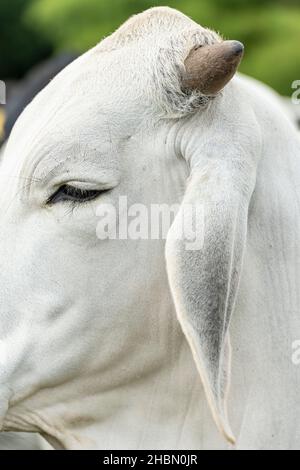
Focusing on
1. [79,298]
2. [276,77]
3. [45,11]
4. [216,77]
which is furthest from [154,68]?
[45,11]

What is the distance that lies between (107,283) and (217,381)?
35 cm

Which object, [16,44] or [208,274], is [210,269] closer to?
[208,274]

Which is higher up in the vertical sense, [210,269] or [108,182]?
[108,182]

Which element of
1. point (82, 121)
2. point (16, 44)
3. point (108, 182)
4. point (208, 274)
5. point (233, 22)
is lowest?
point (208, 274)

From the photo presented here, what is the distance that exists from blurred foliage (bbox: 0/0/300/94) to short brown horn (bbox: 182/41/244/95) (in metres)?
7.53

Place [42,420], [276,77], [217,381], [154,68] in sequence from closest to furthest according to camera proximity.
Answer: [217,381] < [154,68] < [42,420] < [276,77]

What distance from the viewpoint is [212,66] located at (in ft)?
8.03


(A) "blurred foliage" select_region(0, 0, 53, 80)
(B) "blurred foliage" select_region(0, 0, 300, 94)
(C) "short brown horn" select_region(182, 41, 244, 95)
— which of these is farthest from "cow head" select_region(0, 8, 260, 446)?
(A) "blurred foliage" select_region(0, 0, 53, 80)

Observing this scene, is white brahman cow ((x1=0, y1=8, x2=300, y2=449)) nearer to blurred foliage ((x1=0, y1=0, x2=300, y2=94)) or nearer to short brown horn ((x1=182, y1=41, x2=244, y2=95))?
short brown horn ((x1=182, y1=41, x2=244, y2=95))

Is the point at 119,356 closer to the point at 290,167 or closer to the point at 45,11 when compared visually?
the point at 290,167

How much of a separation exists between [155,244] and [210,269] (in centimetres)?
22

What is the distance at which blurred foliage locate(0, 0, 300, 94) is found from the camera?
32.8 ft

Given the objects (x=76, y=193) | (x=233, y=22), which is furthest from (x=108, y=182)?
(x=233, y=22)
